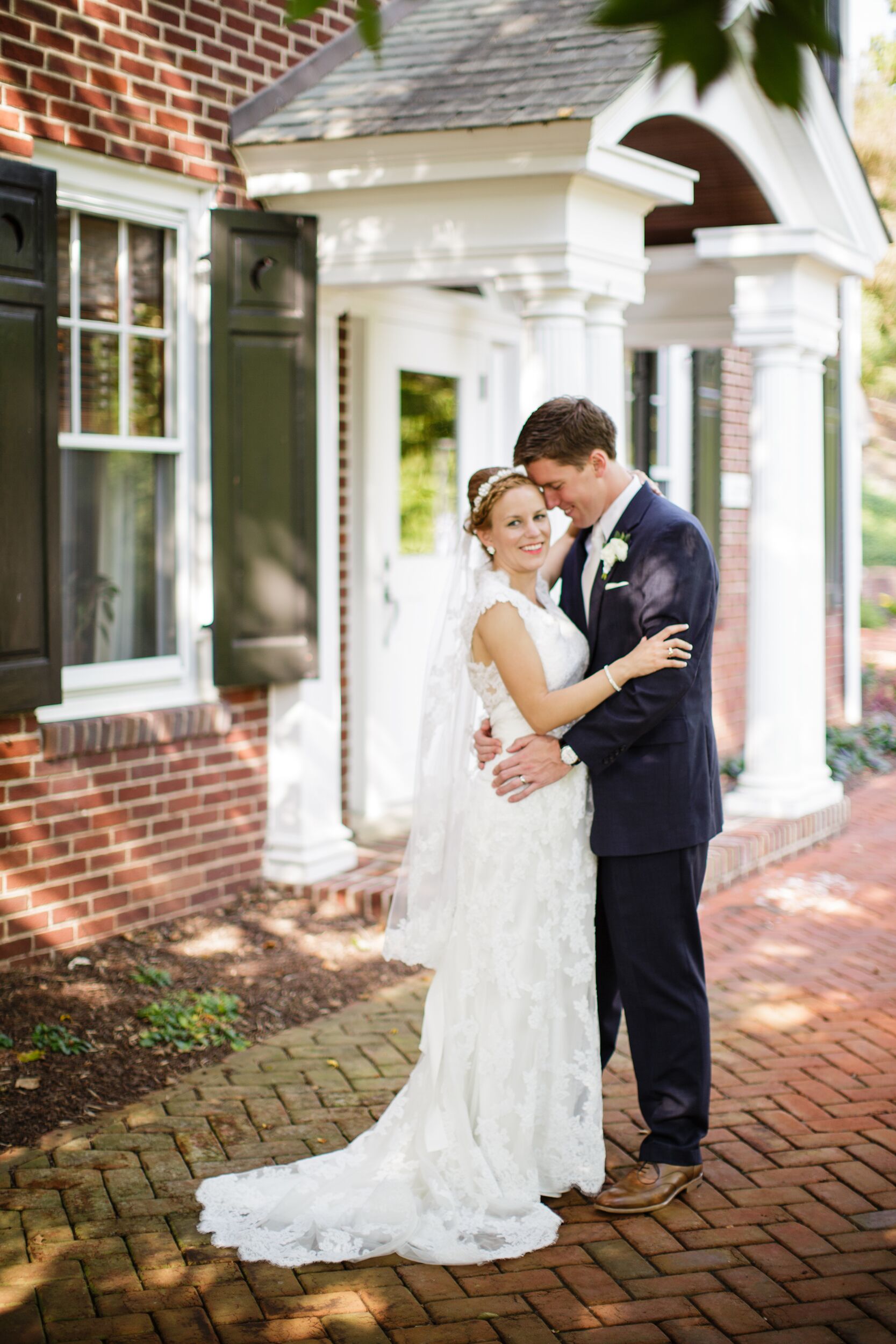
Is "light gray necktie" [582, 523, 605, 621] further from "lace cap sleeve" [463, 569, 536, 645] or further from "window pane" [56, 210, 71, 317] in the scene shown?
"window pane" [56, 210, 71, 317]

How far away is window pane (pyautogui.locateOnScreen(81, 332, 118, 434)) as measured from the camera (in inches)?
227

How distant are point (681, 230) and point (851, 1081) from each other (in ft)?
17.8

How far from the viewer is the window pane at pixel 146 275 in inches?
235

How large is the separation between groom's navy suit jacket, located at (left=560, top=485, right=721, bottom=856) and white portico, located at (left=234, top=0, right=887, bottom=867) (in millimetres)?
1821

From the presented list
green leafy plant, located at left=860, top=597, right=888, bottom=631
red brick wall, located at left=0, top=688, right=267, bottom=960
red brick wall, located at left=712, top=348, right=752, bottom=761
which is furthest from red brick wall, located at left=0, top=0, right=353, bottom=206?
green leafy plant, located at left=860, top=597, right=888, bottom=631

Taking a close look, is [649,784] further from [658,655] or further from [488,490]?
[488,490]

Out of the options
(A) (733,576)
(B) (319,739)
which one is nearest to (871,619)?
(A) (733,576)

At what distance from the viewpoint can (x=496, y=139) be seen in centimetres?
571

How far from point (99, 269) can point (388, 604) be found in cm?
244

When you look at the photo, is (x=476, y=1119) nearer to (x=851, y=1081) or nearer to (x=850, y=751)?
(x=851, y=1081)

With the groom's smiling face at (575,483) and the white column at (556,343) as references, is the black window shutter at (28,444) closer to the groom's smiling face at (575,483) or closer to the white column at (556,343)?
the white column at (556,343)

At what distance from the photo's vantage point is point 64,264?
5.65 meters

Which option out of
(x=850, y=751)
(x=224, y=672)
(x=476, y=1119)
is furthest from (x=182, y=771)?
(x=850, y=751)

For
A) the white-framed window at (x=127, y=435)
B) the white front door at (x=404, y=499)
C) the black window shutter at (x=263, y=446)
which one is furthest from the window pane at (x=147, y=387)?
the white front door at (x=404, y=499)
